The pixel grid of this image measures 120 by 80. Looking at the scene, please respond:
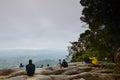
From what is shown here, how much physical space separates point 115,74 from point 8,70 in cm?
1536

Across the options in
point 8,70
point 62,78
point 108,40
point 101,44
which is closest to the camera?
point 62,78

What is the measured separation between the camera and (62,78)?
28.0 meters

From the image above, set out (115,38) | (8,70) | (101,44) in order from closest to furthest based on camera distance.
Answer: (115,38) < (8,70) < (101,44)

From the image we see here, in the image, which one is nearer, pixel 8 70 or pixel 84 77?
pixel 84 77

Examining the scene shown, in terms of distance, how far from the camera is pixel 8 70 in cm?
3816

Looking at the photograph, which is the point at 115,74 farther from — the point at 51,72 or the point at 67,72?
the point at 51,72

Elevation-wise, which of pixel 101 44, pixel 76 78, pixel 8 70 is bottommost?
pixel 76 78

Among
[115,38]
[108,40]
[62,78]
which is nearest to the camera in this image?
[62,78]

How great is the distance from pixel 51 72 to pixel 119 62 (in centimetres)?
1066

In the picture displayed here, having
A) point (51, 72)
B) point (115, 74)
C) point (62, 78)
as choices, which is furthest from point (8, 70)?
point (115, 74)

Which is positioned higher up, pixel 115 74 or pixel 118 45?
pixel 118 45

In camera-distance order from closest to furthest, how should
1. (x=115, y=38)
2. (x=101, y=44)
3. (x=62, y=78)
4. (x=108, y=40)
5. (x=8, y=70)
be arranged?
(x=62, y=78) < (x=115, y=38) < (x=108, y=40) < (x=8, y=70) < (x=101, y=44)

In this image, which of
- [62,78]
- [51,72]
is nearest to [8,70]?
[51,72]

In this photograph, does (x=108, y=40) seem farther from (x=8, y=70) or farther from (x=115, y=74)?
(x=8, y=70)
